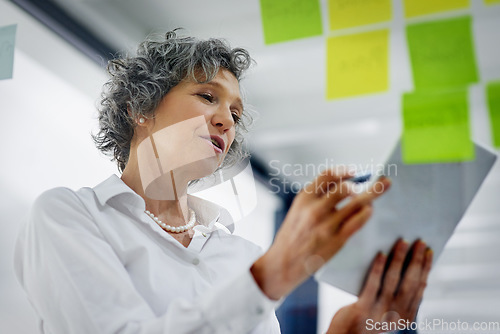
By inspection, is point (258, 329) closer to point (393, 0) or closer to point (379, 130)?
point (379, 130)

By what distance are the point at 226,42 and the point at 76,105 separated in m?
0.37

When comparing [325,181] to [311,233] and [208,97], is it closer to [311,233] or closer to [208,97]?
[311,233]

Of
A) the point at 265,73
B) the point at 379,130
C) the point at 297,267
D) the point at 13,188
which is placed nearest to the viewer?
the point at 297,267

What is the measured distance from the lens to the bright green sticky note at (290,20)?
2.64 ft

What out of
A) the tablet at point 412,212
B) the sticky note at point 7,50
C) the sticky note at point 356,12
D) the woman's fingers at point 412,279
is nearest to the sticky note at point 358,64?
the sticky note at point 356,12

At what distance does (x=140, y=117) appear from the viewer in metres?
0.89

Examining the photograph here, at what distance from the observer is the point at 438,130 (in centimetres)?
69

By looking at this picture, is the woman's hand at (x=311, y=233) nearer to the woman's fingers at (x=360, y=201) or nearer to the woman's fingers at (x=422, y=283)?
the woman's fingers at (x=360, y=201)

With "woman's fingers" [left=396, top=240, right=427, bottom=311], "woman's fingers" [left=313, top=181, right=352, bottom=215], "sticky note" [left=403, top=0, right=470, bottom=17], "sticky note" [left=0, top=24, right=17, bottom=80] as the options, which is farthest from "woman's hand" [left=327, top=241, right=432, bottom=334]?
"sticky note" [left=0, top=24, right=17, bottom=80]

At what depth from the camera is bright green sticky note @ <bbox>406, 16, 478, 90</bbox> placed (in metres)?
0.71

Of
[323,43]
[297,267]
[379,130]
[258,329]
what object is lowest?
[258,329]

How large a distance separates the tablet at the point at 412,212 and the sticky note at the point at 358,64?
14 cm

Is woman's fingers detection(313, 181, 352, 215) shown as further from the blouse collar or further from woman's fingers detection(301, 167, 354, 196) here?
the blouse collar

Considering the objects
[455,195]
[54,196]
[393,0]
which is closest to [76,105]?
[54,196]
